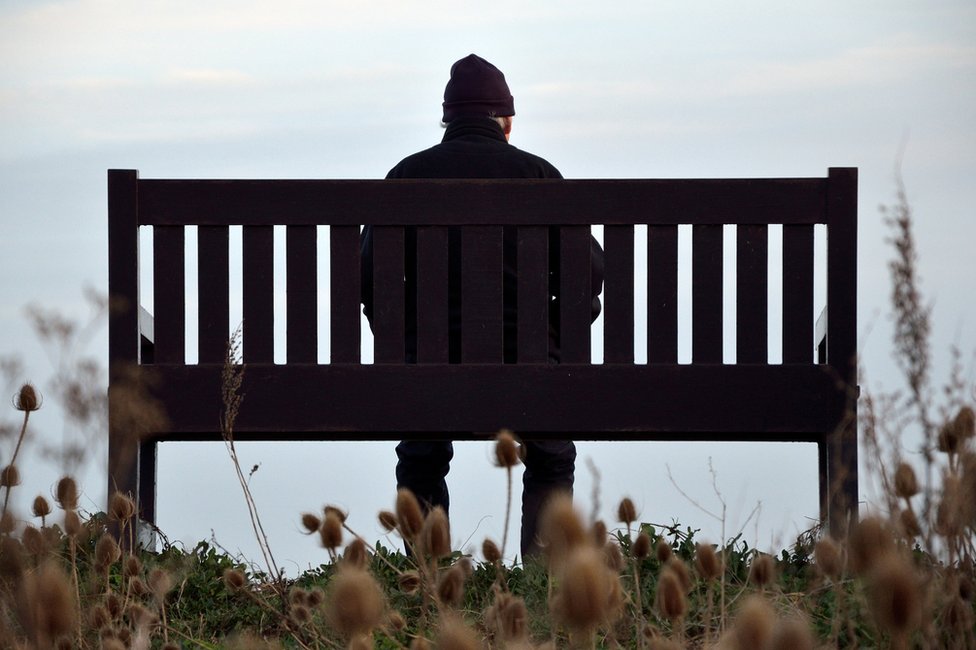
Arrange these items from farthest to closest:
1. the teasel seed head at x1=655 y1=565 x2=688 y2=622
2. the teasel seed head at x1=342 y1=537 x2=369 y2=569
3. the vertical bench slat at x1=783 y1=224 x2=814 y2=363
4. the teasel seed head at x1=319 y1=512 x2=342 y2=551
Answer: the vertical bench slat at x1=783 y1=224 x2=814 y2=363, the teasel seed head at x1=342 y1=537 x2=369 y2=569, the teasel seed head at x1=319 y1=512 x2=342 y2=551, the teasel seed head at x1=655 y1=565 x2=688 y2=622

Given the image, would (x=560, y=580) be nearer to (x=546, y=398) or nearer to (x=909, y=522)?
(x=909, y=522)

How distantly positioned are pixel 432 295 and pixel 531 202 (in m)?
0.48

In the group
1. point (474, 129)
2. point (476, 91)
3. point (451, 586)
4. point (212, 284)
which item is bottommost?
point (451, 586)

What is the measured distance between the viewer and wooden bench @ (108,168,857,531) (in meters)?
4.57

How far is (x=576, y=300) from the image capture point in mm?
4652

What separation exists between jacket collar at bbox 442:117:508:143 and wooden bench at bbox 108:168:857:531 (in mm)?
711

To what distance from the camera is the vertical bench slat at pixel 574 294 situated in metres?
4.63

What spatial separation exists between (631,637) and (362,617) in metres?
2.12

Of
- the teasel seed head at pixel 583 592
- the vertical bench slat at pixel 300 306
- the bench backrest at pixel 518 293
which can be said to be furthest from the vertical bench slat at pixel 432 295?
the teasel seed head at pixel 583 592

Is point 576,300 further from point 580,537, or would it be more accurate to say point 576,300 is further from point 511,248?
point 580,537

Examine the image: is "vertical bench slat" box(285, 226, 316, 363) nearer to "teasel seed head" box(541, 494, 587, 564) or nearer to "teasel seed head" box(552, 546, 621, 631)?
"teasel seed head" box(541, 494, 587, 564)

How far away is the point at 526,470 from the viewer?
5.17m

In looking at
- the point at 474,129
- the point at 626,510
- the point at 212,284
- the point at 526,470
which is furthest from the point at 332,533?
the point at 474,129

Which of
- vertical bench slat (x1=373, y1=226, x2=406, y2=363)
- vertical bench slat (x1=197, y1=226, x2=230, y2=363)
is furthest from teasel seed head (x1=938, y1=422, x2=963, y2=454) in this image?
vertical bench slat (x1=197, y1=226, x2=230, y2=363)
